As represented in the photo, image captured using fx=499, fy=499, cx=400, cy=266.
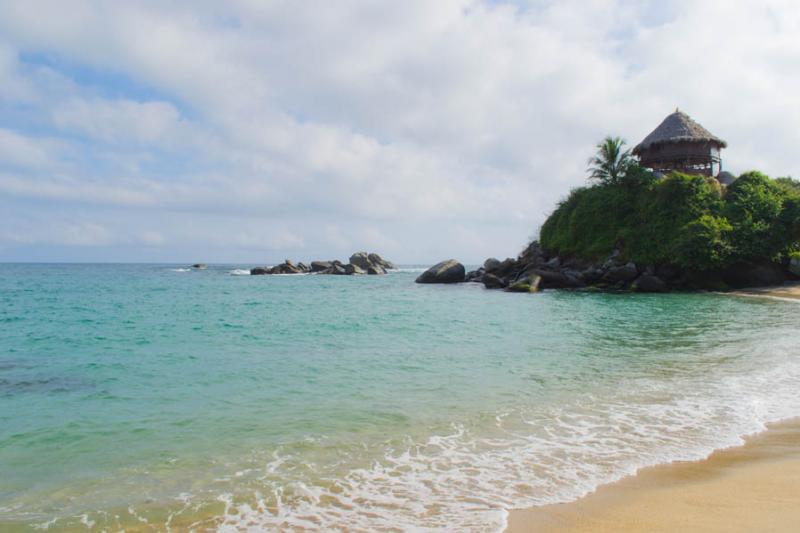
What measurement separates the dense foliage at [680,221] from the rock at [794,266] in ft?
2.49

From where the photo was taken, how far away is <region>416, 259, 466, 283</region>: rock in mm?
41228

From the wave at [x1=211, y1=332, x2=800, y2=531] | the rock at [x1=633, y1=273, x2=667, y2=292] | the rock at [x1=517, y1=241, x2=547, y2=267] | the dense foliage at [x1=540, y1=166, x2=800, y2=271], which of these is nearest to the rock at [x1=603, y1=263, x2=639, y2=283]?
the rock at [x1=633, y1=273, x2=667, y2=292]

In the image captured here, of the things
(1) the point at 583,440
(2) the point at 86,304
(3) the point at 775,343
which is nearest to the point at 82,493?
(1) the point at 583,440

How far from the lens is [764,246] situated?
28375 mm

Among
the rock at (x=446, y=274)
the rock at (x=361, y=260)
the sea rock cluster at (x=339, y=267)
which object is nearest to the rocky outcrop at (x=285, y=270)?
the sea rock cluster at (x=339, y=267)

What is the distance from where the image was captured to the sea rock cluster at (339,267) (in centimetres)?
6356

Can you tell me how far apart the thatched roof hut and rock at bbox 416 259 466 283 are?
57.2 ft

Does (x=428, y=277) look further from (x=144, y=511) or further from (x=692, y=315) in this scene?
(x=144, y=511)

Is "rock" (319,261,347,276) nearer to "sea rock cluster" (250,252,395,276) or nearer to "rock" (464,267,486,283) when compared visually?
"sea rock cluster" (250,252,395,276)

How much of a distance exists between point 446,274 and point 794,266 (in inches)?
893

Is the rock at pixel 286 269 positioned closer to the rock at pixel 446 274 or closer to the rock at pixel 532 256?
the rock at pixel 446 274

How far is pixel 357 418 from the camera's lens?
21.3ft

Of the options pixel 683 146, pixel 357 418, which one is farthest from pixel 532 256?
pixel 357 418

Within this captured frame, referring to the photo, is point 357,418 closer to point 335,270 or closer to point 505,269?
point 505,269
